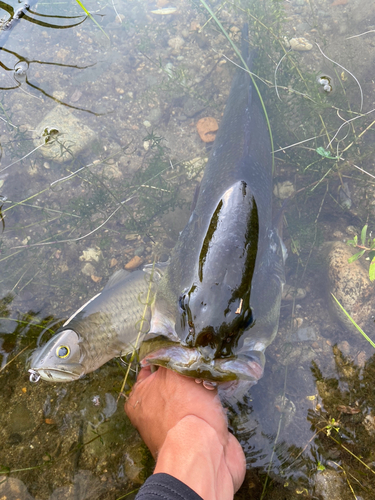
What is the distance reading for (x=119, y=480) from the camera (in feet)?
8.78

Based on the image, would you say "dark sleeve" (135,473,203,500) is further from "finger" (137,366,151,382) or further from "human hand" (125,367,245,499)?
"finger" (137,366,151,382)

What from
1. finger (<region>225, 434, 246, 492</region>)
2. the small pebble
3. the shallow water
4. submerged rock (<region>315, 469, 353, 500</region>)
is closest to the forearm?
finger (<region>225, 434, 246, 492</region>)

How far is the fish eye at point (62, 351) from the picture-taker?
113 inches

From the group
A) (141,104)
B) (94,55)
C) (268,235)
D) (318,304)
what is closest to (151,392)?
(268,235)

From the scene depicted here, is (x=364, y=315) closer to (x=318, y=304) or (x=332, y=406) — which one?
(x=318, y=304)

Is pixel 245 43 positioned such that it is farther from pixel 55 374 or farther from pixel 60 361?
pixel 55 374

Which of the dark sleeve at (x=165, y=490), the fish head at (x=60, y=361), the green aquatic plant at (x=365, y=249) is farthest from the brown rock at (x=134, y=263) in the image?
the dark sleeve at (x=165, y=490)

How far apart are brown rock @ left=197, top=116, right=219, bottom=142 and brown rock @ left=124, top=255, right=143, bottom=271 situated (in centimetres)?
251

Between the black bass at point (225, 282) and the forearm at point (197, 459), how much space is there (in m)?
0.36

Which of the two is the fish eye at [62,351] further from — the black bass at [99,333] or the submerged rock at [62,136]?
the submerged rock at [62,136]

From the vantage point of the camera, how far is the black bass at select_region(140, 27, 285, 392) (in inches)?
91.4

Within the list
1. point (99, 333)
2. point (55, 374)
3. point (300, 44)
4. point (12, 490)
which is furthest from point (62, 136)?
point (300, 44)

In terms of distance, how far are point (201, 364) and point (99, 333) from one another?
1.37 m

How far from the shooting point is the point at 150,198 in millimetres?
4793
